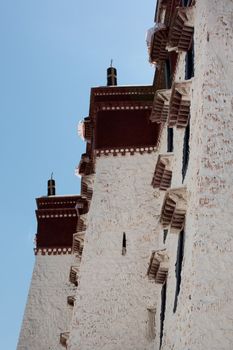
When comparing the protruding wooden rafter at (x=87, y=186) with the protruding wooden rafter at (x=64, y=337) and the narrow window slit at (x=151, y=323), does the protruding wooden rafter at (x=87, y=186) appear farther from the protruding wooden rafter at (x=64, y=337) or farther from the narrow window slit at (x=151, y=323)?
the narrow window slit at (x=151, y=323)

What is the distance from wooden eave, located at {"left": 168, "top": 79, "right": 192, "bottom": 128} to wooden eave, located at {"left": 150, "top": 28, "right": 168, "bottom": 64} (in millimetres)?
3709

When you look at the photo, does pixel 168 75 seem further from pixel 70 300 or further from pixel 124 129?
pixel 70 300

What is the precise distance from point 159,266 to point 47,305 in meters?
10.1

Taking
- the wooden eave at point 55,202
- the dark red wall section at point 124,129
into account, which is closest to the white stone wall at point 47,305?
the wooden eave at point 55,202

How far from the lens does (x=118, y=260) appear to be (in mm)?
19672

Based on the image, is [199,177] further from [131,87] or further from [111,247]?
[131,87]

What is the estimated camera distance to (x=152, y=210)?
20359 mm

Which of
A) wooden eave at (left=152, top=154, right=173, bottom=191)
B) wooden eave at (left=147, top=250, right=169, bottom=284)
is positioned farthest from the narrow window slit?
wooden eave at (left=152, top=154, right=173, bottom=191)

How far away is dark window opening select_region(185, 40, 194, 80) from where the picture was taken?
14870 millimetres

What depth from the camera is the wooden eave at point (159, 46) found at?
18094 millimetres

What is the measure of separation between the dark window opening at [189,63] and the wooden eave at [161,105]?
146cm

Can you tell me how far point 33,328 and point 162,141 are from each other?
27.9 feet

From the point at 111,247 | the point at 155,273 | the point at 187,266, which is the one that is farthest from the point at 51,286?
the point at 187,266

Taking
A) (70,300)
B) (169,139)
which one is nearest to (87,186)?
(70,300)
